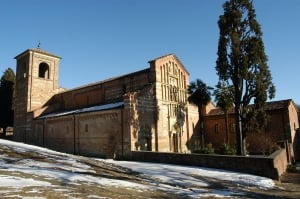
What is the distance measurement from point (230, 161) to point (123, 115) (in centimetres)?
1049

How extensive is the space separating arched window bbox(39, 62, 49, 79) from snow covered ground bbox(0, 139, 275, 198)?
2734 centimetres

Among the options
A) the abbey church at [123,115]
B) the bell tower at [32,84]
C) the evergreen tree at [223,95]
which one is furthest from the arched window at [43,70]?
the evergreen tree at [223,95]

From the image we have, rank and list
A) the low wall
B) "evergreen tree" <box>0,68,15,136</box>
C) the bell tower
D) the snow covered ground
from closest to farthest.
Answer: the snow covered ground
the low wall
the bell tower
"evergreen tree" <box>0,68,15,136</box>

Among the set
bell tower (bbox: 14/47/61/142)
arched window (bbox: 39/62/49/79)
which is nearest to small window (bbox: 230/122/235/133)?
bell tower (bbox: 14/47/61/142)

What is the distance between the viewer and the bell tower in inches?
1469

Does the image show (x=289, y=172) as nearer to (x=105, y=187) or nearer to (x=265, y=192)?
(x=265, y=192)

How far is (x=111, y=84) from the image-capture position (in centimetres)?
3131

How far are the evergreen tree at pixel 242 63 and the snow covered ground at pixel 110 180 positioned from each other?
9021 mm

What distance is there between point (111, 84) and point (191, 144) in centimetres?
1272

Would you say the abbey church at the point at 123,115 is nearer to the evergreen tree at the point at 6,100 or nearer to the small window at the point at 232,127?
the small window at the point at 232,127

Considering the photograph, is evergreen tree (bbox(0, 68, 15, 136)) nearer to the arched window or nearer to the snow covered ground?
the arched window

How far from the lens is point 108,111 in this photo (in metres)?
24.9

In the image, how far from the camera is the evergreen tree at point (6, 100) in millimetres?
43750

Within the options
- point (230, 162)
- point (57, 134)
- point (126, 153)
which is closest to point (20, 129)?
point (57, 134)
